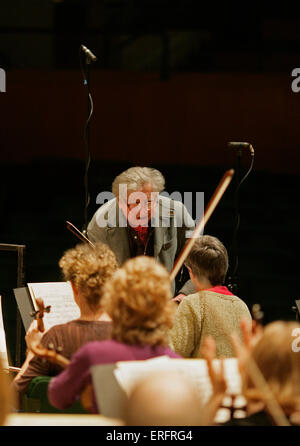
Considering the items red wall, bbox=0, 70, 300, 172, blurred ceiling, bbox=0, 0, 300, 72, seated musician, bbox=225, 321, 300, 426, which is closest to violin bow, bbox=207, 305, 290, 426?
seated musician, bbox=225, 321, 300, 426

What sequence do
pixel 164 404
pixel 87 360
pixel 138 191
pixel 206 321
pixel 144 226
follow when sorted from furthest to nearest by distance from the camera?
1. pixel 144 226
2. pixel 138 191
3. pixel 206 321
4. pixel 87 360
5. pixel 164 404

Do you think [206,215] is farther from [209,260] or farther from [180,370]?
[180,370]

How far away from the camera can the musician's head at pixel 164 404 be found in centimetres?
145

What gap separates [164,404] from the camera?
145 cm

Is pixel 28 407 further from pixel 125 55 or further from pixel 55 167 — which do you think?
pixel 125 55

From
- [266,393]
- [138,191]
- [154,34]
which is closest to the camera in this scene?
[266,393]

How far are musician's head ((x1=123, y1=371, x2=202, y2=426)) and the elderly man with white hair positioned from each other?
2.31 meters

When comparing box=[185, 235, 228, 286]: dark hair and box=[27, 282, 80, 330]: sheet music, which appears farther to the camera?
box=[185, 235, 228, 286]: dark hair

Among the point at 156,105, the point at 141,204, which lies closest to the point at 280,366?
the point at 141,204

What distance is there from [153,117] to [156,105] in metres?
0.13

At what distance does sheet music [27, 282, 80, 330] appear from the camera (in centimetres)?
286

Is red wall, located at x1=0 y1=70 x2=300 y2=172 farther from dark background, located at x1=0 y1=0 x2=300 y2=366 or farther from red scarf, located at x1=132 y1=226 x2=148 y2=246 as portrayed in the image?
red scarf, located at x1=132 y1=226 x2=148 y2=246

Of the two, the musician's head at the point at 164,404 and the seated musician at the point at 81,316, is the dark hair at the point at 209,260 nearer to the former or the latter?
the seated musician at the point at 81,316

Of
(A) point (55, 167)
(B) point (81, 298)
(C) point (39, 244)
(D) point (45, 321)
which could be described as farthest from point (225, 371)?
(A) point (55, 167)
